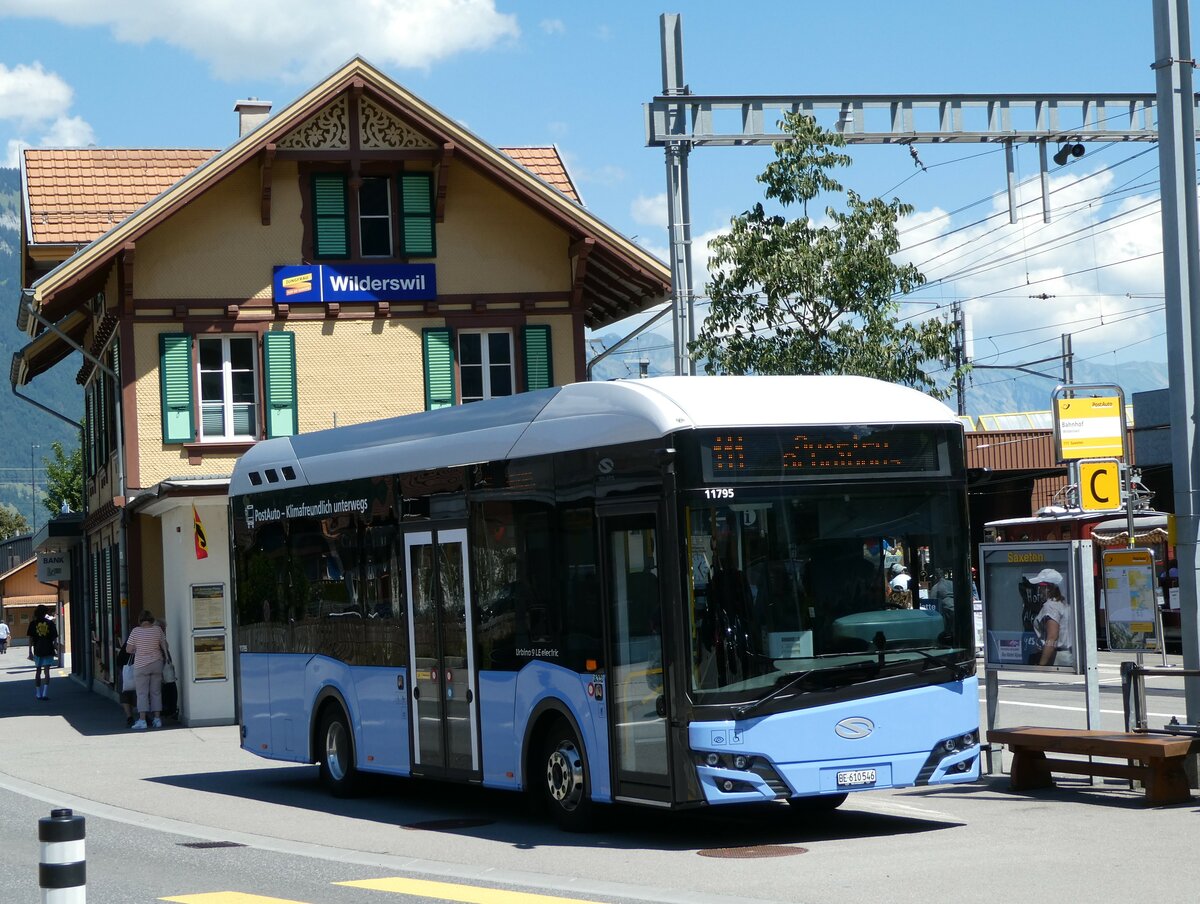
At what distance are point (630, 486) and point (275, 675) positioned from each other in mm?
6732

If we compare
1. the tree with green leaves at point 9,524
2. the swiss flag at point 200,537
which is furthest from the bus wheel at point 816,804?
the tree with green leaves at point 9,524

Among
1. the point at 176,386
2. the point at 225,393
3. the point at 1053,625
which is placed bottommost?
the point at 1053,625

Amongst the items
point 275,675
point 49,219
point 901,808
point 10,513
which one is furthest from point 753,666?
point 10,513

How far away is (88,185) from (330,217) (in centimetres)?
555

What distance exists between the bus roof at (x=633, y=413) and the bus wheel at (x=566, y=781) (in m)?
1.98

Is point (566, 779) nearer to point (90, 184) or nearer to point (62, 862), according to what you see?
point (62, 862)

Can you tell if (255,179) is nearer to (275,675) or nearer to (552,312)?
(552,312)

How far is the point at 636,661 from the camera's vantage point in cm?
1155

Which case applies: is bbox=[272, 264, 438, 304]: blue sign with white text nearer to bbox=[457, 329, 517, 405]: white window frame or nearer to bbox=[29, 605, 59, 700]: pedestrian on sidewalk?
bbox=[457, 329, 517, 405]: white window frame

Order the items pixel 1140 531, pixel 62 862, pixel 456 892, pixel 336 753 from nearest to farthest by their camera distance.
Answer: pixel 62 862, pixel 456 892, pixel 336 753, pixel 1140 531

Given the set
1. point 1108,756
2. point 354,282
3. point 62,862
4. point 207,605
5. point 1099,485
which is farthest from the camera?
point 354,282

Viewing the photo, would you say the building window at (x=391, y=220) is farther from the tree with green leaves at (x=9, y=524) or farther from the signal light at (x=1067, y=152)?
the tree with green leaves at (x=9, y=524)

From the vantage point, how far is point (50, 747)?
23.5 metres

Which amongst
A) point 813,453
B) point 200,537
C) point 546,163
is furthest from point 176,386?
point 813,453
